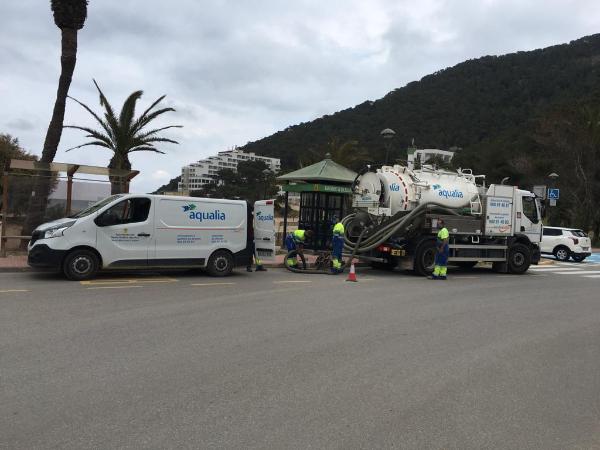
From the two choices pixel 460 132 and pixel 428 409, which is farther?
pixel 460 132

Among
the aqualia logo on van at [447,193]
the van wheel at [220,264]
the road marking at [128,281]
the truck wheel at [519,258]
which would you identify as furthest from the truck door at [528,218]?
the road marking at [128,281]

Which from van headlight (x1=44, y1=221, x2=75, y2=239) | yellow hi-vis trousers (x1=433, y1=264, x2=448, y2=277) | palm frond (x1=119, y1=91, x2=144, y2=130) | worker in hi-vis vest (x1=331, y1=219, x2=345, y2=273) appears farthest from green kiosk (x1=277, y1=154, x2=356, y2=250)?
van headlight (x1=44, y1=221, x2=75, y2=239)

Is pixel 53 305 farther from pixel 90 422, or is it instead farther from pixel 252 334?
pixel 90 422

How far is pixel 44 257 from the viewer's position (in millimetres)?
10789

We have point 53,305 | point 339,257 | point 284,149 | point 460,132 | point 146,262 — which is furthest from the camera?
point 284,149

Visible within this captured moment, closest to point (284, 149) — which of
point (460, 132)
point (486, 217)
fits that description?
point (460, 132)

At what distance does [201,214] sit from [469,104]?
88057 mm

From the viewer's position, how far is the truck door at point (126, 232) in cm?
1143

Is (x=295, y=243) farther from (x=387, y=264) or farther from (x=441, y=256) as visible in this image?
(x=441, y=256)

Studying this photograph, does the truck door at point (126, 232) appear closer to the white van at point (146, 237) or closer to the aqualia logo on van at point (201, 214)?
the white van at point (146, 237)

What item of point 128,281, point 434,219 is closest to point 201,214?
point 128,281

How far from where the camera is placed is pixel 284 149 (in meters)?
106

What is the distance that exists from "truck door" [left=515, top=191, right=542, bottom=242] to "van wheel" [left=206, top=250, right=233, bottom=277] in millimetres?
9829

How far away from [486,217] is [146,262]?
34.7 feet
